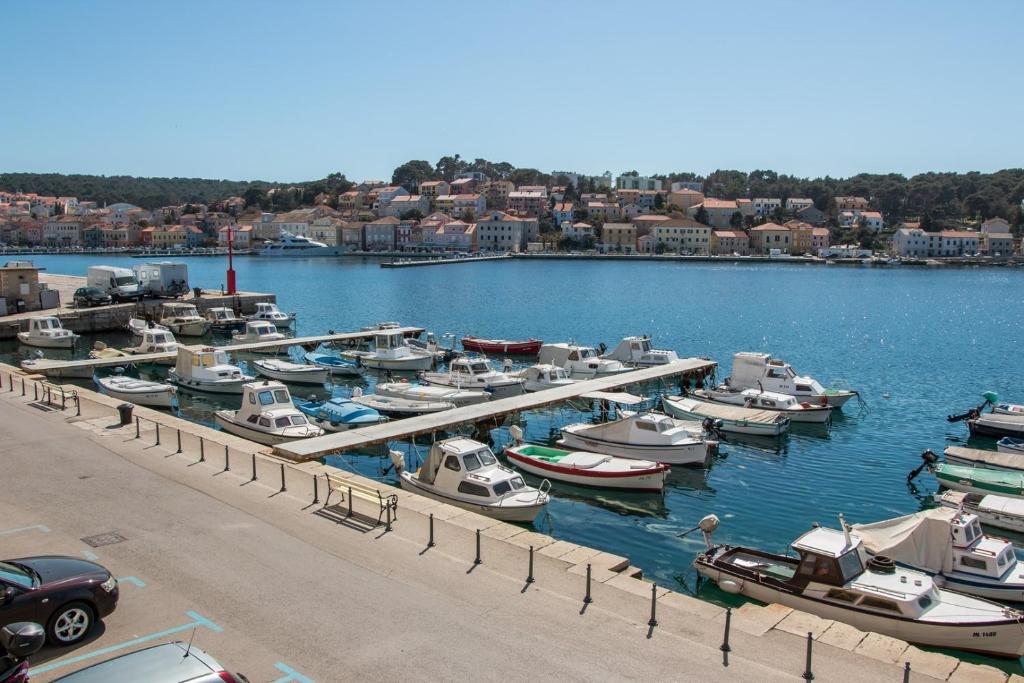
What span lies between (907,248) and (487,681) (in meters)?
205

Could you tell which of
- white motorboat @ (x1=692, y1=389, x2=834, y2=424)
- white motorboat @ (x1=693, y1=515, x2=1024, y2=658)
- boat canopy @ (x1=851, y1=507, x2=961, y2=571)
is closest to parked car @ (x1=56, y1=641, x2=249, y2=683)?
white motorboat @ (x1=693, y1=515, x2=1024, y2=658)

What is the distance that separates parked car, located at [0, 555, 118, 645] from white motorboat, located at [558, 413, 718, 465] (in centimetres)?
2011

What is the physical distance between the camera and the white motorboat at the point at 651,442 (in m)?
29.5

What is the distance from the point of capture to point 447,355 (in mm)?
52781

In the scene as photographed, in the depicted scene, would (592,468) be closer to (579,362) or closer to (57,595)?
(57,595)

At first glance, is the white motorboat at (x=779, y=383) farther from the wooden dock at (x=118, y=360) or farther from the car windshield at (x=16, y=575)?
the car windshield at (x=16, y=575)

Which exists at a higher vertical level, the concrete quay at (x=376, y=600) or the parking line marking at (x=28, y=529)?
the parking line marking at (x=28, y=529)

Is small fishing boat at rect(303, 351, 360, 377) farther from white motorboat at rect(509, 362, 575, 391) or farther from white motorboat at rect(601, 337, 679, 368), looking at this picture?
white motorboat at rect(601, 337, 679, 368)

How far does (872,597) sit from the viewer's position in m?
16.0

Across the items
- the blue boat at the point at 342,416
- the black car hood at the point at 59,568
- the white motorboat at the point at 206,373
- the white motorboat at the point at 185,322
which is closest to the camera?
Answer: the black car hood at the point at 59,568

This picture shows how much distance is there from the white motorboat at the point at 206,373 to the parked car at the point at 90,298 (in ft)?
98.8

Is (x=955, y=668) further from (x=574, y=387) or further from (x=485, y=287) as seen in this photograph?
(x=485, y=287)

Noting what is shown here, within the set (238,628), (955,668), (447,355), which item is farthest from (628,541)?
(447,355)

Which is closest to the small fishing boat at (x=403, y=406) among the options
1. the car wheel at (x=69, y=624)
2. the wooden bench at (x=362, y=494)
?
the wooden bench at (x=362, y=494)
